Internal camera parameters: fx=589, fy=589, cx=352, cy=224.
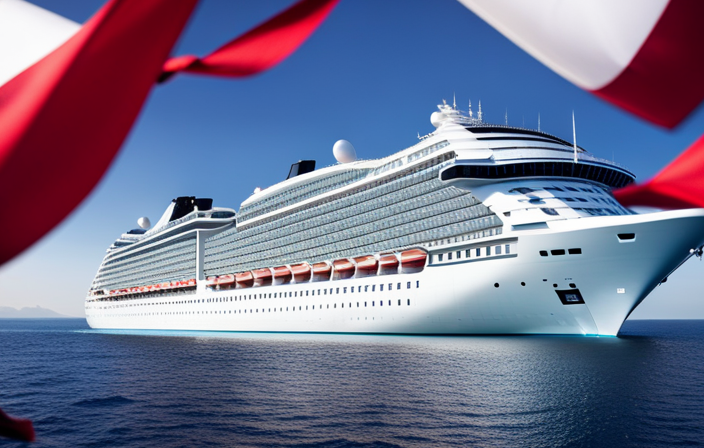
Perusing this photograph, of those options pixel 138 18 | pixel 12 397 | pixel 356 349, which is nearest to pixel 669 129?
pixel 138 18

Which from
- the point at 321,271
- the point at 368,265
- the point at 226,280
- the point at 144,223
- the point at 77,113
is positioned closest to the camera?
the point at 77,113

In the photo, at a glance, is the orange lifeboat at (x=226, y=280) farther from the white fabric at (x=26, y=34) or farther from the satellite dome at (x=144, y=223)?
the white fabric at (x=26, y=34)

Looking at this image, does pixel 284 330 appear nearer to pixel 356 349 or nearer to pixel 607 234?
pixel 356 349

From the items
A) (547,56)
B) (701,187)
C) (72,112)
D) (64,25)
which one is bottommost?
(701,187)

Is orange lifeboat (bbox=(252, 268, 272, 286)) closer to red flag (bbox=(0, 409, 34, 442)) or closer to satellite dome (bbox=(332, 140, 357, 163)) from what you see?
satellite dome (bbox=(332, 140, 357, 163))

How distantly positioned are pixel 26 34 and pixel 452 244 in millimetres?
35593

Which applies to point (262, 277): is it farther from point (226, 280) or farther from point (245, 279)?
point (226, 280)

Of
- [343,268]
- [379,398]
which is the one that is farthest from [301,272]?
[379,398]

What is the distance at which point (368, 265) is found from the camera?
4297 cm

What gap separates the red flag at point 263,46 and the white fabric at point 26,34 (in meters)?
0.68

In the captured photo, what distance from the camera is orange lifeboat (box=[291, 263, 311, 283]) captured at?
163 feet

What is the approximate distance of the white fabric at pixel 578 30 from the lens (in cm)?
201

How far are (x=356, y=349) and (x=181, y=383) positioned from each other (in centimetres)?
1138

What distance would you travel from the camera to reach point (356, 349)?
3247cm
